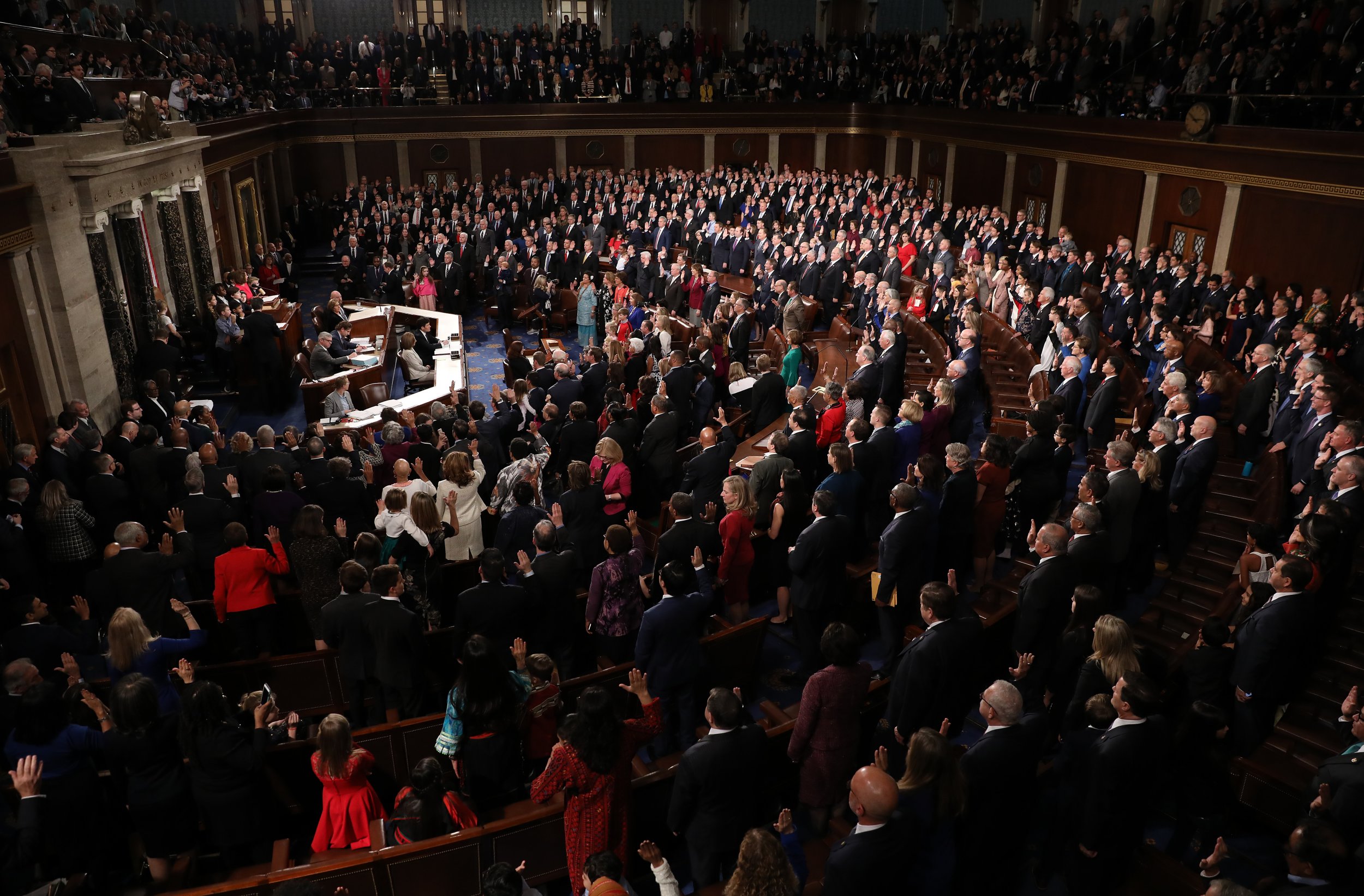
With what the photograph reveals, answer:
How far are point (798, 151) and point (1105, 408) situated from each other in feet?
68.8

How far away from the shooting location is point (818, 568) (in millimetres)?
6039

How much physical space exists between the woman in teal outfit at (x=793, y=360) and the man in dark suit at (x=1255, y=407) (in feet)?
15.1

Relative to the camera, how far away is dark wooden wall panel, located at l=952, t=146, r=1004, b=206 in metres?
20.6

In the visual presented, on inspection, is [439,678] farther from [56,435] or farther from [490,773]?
[56,435]

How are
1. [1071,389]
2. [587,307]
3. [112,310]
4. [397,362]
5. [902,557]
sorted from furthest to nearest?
[587,307] → [397,362] → [112,310] → [1071,389] → [902,557]

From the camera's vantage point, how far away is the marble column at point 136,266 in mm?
12602

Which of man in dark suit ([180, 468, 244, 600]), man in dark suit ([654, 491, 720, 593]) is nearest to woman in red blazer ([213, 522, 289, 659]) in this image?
man in dark suit ([180, 468, 244, 600])

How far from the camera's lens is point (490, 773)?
15.4 ft

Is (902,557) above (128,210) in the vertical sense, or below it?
below

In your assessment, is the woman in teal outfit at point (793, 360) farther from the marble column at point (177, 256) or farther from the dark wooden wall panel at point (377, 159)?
the dark wooden wall panel at point (377, 159)

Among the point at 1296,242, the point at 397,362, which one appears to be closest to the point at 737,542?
the point at 397,362

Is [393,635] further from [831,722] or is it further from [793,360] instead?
[793,360]

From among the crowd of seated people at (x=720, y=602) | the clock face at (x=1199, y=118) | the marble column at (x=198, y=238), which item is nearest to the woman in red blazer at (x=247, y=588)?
the crowd of seated people at (x=720, y=602)

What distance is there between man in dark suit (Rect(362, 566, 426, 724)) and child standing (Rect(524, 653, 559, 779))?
0.97 m
